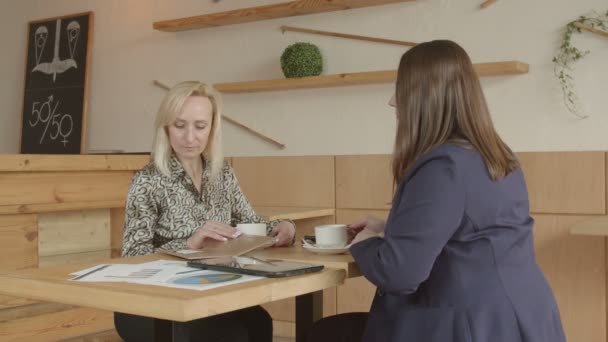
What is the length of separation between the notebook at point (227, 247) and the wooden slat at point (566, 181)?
1.89 meters

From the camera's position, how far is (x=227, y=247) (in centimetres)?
188

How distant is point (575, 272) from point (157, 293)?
2511mm

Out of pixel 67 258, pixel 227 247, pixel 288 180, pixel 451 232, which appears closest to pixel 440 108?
pixel 451 232

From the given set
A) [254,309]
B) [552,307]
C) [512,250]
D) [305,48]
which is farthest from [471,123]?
[305,48]

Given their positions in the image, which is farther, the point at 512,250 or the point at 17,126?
the point at 17,126

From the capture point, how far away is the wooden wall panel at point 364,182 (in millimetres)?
3863

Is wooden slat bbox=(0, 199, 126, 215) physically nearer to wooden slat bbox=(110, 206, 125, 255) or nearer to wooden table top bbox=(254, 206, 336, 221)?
wooden slat bbox=(110, 206, 125, 255)

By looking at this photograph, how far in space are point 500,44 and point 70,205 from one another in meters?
2.09

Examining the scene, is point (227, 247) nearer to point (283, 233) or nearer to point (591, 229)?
point (283, 233)

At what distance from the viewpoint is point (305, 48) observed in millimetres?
3943

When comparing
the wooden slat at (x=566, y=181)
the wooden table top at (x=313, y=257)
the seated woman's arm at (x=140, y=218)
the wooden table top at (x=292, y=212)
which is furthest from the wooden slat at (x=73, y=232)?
the wooden slat at (x=566, y=181)

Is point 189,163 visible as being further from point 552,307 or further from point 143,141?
point 143,141

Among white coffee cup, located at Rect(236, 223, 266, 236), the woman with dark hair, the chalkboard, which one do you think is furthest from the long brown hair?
the chalkboard

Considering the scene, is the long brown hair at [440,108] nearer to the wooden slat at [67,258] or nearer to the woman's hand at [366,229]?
the woman's hand at [366,229]
